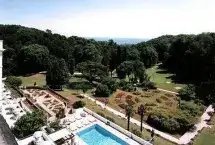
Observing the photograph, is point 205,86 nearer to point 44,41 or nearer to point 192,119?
point 192,119

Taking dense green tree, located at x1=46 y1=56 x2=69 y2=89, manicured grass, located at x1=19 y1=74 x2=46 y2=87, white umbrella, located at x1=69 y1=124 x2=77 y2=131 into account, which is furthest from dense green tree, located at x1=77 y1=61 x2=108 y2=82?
white umbrella, located at x1=69 y1=124 x2=77 y2=131

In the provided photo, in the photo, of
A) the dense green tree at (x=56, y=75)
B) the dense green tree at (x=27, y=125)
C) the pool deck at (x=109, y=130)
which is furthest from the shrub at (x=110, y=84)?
the dense green tree at (x=27, y=125)

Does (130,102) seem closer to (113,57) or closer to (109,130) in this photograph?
(109,130)

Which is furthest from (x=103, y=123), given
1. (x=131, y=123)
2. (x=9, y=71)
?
(x=9, y=71)

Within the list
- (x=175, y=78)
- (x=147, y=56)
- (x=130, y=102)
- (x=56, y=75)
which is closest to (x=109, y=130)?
(x=130, y=102)

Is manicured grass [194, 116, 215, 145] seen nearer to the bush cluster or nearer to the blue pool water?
the bush cluster
